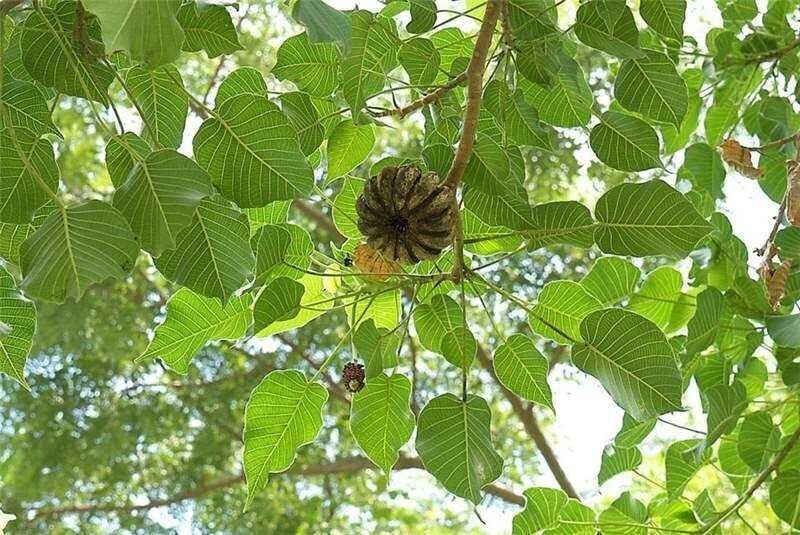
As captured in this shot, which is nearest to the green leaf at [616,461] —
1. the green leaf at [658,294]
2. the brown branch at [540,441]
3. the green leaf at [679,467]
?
the green leaf at [679,467]

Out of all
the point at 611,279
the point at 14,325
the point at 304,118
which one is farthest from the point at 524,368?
the point at 14,325

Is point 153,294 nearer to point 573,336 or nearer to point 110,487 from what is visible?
point 110,487

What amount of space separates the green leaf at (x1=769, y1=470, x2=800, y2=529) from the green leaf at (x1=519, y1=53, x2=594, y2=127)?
375 millimetres

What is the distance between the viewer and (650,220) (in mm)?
718

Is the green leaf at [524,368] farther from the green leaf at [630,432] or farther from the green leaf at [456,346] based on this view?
the green leaf at [630,432]

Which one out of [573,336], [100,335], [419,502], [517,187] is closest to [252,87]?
[517,187]

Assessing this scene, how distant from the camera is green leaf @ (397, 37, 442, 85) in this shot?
0.80m

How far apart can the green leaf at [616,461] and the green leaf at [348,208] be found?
0.40 metres

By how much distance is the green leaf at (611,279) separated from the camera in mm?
937

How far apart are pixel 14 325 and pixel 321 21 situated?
0.36 m

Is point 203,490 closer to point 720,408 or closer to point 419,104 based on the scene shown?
point 720,408

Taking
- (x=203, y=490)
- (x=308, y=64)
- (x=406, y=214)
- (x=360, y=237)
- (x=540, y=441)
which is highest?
(x=203, y=490)

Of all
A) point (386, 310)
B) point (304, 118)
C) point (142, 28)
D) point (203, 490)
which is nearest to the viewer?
point (142, 28)

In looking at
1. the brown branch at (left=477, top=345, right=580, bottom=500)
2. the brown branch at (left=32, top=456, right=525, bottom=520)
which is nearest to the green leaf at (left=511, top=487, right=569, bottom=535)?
the brown branch at (left=477, top=345, right=580, bottom=500)
